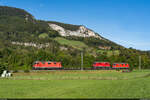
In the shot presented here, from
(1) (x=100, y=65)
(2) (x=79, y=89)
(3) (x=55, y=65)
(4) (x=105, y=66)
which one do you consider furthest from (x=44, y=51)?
(2) (x=79, y=89)

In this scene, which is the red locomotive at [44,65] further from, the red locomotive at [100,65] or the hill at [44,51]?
the red locomotive at [100,65]

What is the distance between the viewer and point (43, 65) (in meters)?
59.6

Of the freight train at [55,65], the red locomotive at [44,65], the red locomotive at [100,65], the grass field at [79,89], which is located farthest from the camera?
the red locomotive at [100,65]

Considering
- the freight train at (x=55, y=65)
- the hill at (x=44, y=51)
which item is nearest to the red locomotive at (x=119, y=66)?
the freight train at (x=55, y=65)

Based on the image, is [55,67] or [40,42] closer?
[55,67]

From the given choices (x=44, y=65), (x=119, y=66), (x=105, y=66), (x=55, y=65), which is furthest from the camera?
(x=119, y=66)

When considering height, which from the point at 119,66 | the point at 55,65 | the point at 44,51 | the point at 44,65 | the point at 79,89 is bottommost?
the point at 119,66

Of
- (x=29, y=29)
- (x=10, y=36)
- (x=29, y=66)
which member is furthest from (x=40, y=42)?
(x=29, y=66)

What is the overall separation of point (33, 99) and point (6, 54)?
69334mm

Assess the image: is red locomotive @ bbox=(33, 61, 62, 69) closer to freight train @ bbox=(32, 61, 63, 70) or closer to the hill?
freight train @ bbox=(32, 61, 63, 70)

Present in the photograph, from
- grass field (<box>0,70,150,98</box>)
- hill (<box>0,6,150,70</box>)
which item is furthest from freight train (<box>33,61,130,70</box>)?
grass field (<box>0,70,150,98</box>)

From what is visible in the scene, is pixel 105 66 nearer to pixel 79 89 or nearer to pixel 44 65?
pixel 44 65

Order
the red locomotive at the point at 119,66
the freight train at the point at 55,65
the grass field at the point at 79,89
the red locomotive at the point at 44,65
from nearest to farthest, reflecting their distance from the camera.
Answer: the grass field at the point at 79,89, the red locomotive at the point at 44,65, the freight train at the point at 55,65, the red locomotive at the point at 119,66

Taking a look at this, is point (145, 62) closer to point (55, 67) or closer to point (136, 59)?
point (136, 59)
